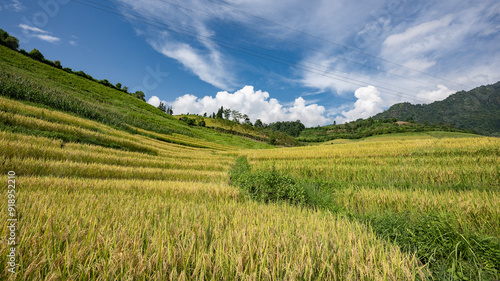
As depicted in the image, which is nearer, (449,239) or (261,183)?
(449,239)

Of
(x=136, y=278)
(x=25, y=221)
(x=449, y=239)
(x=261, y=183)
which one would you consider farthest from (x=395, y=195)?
(x=25, y=221)

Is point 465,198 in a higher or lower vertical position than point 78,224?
higher

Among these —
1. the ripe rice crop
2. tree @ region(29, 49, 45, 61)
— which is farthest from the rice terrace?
tree @ region(29, 49, 45, 61)

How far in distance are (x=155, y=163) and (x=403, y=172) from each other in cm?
1403

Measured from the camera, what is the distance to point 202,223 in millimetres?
2527

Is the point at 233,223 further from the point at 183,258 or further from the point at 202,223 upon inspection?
the point at 183,258

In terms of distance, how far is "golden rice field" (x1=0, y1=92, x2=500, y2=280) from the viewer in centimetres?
154

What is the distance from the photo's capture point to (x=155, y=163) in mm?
11562

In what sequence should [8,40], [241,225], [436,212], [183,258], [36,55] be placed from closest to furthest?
[183,258] < [241,225] < [436,212] < [8,40] < [36,55]

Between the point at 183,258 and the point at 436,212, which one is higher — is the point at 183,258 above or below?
below

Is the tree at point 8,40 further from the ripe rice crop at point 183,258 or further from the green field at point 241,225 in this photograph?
the ripe rice crop at point 183,258

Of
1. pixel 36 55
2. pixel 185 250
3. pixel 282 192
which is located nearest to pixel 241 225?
pixel 185 250

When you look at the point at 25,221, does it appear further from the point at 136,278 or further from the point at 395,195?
the point at 395,195

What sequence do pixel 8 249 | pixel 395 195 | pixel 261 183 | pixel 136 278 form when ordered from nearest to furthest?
pixel 136 278 → pixel 8 249 → pixel 395 195 → pixel 261 183
